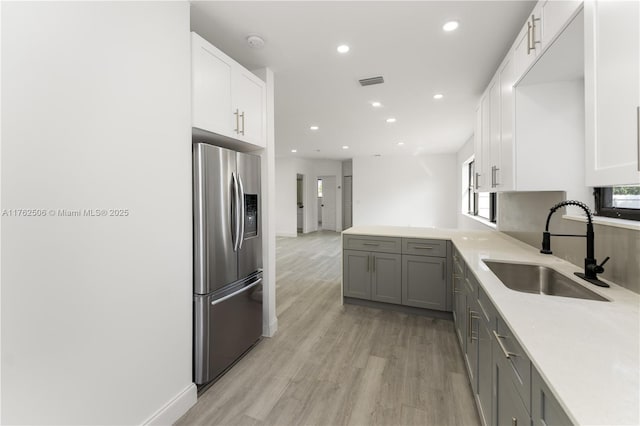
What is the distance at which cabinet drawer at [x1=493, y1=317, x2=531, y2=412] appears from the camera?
2.91 feet

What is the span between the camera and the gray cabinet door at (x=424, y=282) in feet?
9.56

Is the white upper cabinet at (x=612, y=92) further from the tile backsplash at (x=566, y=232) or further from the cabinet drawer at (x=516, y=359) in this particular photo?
the cabinet drawer at (x=516, y=359)

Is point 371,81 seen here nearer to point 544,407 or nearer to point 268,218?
point 268,218

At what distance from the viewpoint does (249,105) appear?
7.56 feet

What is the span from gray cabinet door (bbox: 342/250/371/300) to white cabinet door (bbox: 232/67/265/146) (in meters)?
1.69

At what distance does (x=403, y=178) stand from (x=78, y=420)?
8.34 m

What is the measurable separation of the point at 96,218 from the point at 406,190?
8075 mm

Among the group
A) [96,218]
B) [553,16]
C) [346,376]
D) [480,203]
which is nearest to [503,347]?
[346,376]

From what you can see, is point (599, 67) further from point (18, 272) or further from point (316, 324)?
point (316, 324)

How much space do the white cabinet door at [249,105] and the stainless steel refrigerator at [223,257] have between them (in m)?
0.20

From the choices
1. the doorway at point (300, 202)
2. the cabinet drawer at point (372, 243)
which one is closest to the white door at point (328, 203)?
the doorway at point (300, 202)

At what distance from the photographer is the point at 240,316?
2195 mm

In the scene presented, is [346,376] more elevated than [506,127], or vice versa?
[506,127]

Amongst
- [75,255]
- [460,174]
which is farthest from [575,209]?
[460,174]
